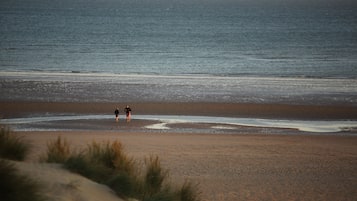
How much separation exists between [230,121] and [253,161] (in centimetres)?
876

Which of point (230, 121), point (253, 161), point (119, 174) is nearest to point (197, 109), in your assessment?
→ point (230, 121)

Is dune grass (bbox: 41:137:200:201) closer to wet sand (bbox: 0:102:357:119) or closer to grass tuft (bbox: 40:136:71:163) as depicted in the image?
grass tuft (bbox: 40:136:71:163)

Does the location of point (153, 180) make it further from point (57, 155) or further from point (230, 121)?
point (230, 121)

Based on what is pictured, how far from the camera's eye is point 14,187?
6.56 metres

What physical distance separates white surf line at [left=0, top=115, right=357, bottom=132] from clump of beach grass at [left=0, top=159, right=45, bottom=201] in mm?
18375

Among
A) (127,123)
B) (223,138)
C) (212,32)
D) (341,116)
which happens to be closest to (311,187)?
(223,138)

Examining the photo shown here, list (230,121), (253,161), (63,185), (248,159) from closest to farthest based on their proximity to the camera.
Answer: (63,185), (253,161), (248,159), (230,121)

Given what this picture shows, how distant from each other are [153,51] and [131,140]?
164 ft

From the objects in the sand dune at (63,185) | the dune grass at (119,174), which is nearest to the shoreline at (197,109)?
the dune grass at (119,174)

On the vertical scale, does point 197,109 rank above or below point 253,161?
above

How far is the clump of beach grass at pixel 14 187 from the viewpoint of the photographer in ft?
21.2

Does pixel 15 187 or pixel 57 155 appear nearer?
pixel 15 187

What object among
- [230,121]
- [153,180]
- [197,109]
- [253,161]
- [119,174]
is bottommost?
[253,161]

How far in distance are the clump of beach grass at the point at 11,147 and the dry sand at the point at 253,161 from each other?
2758mm
